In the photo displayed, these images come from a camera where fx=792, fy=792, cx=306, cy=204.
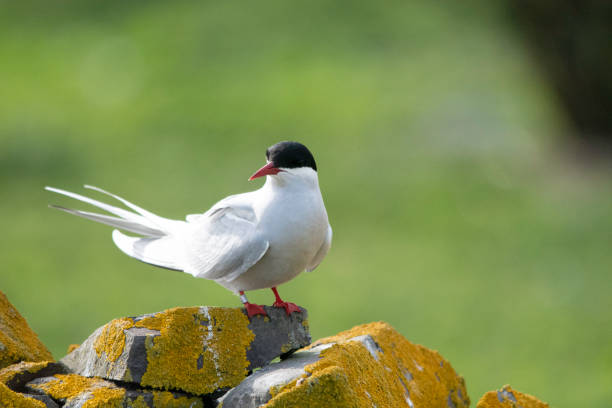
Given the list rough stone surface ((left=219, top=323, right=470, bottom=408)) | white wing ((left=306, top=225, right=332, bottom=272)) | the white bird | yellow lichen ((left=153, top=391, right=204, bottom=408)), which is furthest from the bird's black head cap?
yellow lichen ((left=153, top=391, right=204, bottom=408))

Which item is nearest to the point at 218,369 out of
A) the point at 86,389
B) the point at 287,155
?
the point at 86,389

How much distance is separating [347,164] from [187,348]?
47.6ft

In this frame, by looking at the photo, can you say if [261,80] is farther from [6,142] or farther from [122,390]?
[122,390]

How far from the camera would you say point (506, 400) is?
16.0 ft

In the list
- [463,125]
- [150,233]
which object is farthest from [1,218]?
[150,233]

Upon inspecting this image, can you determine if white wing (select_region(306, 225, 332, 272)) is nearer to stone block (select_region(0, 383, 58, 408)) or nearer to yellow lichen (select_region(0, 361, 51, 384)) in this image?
yellow lichen (select_region(0, 361, 51, 384))

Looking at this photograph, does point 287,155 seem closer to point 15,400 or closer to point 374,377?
point 374,377

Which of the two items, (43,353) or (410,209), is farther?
(410,209)

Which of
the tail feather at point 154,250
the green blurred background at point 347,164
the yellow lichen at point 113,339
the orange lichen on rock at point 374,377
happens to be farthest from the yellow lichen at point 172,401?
the green blurred background at point 347,164

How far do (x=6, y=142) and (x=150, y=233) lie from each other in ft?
53.0

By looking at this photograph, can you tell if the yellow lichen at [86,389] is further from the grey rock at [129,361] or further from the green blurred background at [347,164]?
the green blurred background at [347,164]

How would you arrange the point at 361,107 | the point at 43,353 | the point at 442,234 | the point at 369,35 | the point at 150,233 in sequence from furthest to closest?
the point at 369,35 < the point at 361,107 < the point at 442,234 < the point at 150,233 < the point at 43,353

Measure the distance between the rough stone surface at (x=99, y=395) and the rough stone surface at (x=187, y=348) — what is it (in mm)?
50

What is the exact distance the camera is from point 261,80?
24.8 metres
